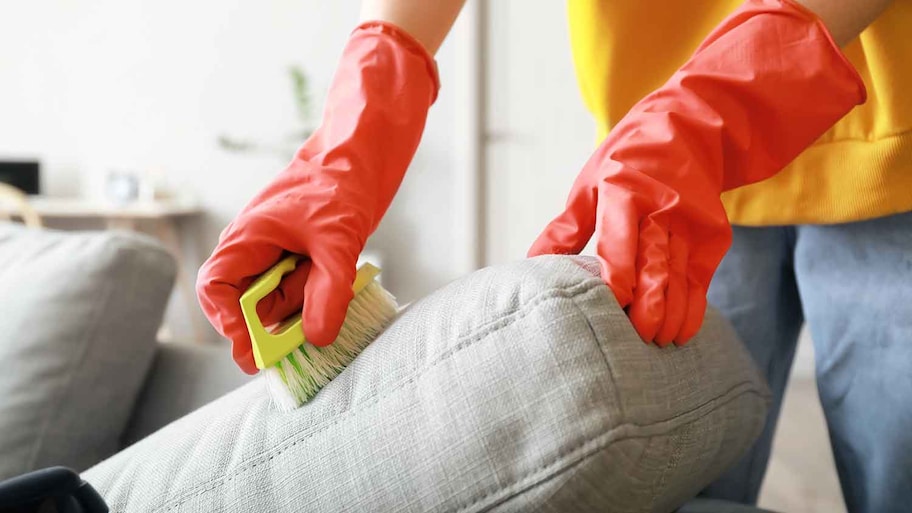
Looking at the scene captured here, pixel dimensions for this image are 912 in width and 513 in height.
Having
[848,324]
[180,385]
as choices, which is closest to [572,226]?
[848,324]

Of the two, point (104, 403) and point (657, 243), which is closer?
point (657, 243)

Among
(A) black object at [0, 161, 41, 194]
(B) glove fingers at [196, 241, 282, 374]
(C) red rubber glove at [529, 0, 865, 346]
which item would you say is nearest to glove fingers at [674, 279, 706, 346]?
(C) red rubber glove at [529, 0, 865, 346]

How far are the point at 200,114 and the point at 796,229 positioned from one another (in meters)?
2.94

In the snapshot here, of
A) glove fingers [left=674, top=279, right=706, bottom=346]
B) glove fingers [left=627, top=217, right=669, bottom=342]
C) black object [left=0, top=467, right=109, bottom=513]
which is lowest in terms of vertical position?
black object [left=0, top=467, right=109, bottom=513]

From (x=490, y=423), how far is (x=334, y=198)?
0.84 ft

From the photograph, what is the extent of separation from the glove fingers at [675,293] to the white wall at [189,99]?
2526 mm

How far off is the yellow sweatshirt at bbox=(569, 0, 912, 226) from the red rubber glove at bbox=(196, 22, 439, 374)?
A: 7.0 inches

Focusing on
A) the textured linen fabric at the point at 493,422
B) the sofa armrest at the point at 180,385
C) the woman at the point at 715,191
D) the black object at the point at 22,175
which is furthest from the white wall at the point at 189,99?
the textured linen fabric at the point at 493,422

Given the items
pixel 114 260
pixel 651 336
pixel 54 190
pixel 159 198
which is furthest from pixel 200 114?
pixel 651 336

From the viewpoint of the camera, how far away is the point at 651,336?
17.8 inches

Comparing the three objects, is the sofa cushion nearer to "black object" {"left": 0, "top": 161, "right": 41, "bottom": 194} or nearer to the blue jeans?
the blue jeans

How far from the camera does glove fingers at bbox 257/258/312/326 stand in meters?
0.55

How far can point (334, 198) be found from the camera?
58 cm

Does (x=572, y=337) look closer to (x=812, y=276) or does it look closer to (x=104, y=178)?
(x=812, y=276)
